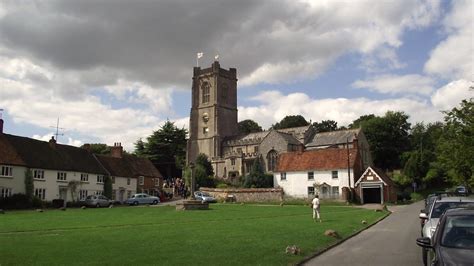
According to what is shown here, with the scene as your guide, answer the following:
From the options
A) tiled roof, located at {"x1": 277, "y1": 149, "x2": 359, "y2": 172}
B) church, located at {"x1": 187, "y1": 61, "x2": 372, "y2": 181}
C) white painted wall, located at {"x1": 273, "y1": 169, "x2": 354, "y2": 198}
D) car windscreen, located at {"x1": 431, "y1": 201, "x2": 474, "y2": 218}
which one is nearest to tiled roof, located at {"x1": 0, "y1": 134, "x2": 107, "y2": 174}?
white painted wall, located at {"x1": 273, "y1": 169, "x2": 354, "y2": 198}

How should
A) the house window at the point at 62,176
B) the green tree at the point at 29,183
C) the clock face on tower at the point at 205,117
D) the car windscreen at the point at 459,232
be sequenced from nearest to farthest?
1. the car windscreen at the point at 459,232
2. the green tree at the point at 29,183
3. the house window at the point at 62,176
4. the clock face on tower at the point at 205,117

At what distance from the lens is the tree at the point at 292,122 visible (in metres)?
121

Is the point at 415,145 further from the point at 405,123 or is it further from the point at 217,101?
the point at 217,101

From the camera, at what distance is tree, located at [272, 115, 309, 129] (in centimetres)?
12119

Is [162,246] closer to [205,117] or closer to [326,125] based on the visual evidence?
[205,117]

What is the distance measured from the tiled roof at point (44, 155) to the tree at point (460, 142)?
1678 inches

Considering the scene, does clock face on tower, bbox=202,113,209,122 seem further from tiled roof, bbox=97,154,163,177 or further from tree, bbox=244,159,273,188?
tiled roof, bbox=97,154,163,177

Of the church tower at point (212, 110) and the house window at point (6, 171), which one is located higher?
the church tower at point (212, 110)

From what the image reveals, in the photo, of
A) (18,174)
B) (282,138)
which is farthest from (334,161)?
(18,174)

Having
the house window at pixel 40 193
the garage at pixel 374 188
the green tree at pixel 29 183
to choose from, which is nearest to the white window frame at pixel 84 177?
the house window at pixel 40 193

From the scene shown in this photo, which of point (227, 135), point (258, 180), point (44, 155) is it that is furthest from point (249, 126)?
point (44, 155)

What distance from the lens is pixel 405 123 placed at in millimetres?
103500

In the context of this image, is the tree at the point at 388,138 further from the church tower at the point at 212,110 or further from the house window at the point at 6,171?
the house window at the point at 6,171

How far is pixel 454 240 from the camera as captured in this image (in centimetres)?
871
